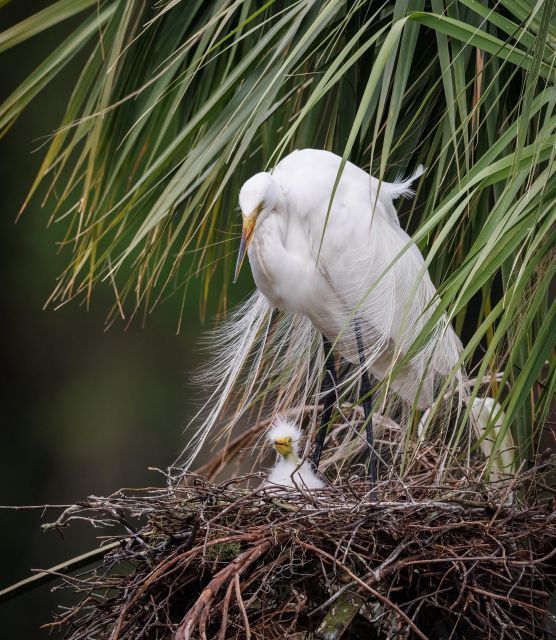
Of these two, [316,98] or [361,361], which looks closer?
[316,98]

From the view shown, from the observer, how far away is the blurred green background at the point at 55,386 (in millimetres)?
5344

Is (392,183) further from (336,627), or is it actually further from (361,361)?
(336,627)

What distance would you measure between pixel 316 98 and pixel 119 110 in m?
1.06

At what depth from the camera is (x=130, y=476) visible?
5.42 m

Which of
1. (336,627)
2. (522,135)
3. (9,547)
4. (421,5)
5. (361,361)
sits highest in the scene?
(421,5)

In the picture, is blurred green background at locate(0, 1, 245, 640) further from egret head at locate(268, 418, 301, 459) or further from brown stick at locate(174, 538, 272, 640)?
brown stick at locate(174, 538, 272, 640)

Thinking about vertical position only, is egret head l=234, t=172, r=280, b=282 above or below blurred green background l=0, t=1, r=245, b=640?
above

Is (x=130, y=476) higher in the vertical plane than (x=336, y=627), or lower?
lower

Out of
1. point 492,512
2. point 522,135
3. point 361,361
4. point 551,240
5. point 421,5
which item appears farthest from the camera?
point 361,361

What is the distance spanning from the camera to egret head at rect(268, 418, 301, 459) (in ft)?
7.75

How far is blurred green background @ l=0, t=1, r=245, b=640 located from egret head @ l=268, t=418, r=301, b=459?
2.75 m

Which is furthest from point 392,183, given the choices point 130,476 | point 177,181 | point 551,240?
point 130,476

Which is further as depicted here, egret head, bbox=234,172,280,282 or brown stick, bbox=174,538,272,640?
→ egret head, bbox=234,172,280,282

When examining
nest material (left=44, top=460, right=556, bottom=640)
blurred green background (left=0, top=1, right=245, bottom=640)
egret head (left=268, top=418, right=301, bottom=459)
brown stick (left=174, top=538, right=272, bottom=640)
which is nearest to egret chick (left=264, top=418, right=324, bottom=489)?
egret head (left=268, top=418, right=301, bottom=459)
